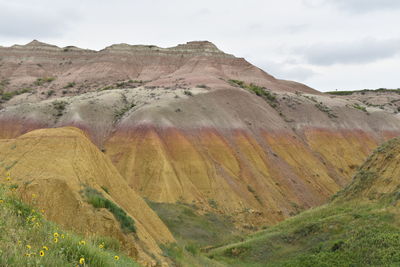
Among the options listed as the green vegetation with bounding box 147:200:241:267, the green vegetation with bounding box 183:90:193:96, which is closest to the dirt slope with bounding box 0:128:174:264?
the green vegetation with bounding box 147:200:241:267

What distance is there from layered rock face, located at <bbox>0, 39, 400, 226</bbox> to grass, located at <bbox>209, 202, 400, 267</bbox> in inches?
510

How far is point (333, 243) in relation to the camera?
17766 millimetres

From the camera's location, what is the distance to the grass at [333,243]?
15676 millimetres

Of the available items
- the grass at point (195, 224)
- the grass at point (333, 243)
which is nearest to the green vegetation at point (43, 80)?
the grass at point (195, 224)

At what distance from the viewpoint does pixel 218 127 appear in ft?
151

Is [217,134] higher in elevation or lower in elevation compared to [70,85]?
lower

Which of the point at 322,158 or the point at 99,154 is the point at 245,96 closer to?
the point at 322,158

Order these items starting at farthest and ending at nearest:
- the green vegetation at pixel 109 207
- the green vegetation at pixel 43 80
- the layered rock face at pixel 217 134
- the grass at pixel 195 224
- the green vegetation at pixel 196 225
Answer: the green vegetation at pixel 43 80
the layered rock face at pixel 217 134
the grass at pixel 195 224
the green vegetation at pixel 196 225
the green vegetation at pixel 109 207

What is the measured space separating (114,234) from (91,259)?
18.8 ft

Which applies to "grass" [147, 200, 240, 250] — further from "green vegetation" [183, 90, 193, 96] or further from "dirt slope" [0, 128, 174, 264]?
"green vegetation" [183, 90, 193, 96]

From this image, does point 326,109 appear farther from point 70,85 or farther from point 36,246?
point 36,246

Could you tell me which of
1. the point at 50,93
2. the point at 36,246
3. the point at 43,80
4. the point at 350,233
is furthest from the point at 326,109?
the point at 36,246

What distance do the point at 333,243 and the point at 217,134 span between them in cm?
2767

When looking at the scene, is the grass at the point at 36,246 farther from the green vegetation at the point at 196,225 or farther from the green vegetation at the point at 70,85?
the green vegetation at the point at 70,85
